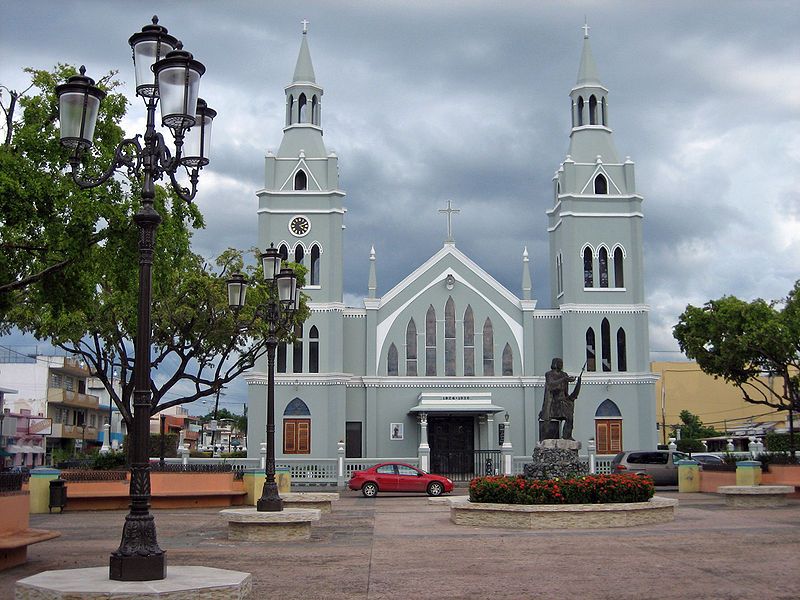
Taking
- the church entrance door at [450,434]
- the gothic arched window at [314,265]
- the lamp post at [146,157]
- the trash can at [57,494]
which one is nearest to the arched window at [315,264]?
the gothic arched window at [314,265]

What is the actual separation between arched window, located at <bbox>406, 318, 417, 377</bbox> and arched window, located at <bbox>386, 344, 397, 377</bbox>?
0.57m

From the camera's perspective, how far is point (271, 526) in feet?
57.6

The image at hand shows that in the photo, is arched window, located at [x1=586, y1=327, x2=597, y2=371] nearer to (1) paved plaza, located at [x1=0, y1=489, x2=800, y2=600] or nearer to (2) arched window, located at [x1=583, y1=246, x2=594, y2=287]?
(2) arched window, located at [x1=583, y1=246, x2=594, y2=287]

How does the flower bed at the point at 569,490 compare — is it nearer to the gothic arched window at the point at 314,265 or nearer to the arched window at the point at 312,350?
the arched window at the point at 312,350

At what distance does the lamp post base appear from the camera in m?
8.71

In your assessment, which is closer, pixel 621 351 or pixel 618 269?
pixel 621 351

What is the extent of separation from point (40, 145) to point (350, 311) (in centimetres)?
3010

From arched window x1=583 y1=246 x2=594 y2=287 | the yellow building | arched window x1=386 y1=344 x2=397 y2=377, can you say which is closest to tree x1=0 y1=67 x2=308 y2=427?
arched window x1=386 y1=344 x2=397 y2=377

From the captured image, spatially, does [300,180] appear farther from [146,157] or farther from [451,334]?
[146,157]

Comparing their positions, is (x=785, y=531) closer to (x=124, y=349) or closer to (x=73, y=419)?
(x=124, y=349)

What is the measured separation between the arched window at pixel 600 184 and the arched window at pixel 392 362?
12472 mm

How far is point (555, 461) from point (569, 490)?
187 centimetres

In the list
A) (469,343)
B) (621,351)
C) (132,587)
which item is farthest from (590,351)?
(132,587)

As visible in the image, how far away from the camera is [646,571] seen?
13055 mm
